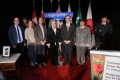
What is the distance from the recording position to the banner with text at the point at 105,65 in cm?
129

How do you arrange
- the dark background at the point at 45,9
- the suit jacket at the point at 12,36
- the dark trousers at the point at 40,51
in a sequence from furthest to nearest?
the dark background at the point at 45,9 < the dark trousers at the point at 40,51 < the suit jacket at the point at 12,36

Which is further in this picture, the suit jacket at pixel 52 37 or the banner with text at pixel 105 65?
the suit jacket at pixel 52 37

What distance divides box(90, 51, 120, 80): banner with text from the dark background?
14.1ft

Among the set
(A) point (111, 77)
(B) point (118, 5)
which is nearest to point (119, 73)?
(A) point (111, 77)

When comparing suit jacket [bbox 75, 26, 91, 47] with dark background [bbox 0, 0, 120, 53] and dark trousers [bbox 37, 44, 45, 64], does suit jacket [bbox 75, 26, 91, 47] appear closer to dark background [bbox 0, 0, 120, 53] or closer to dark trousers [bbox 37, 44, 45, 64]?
dark trousers [bbox 37, 44, 45, 64]

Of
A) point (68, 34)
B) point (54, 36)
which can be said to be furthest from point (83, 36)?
point (54, 36)

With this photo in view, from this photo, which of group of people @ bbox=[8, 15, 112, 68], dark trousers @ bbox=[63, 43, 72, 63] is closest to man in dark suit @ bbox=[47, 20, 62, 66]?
group of people @ bbox=[8, 15, 112, 68]

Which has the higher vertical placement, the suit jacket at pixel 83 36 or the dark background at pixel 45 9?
the dark background at pixel 45 9

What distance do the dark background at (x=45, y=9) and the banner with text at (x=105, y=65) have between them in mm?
4309

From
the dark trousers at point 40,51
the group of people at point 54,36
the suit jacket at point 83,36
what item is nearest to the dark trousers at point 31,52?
the group of people at point 54,36

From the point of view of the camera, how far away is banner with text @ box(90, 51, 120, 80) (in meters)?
1.29

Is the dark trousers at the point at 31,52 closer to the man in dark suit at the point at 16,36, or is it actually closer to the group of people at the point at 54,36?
the group of people at the point at 54,36

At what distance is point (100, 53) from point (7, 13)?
184 inches

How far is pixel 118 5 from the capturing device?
5.16 m
